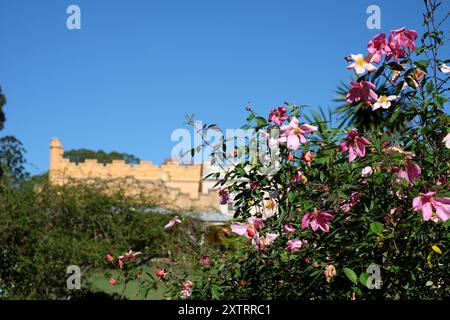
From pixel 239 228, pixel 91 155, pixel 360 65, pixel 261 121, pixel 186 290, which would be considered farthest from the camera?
pixel 91 155

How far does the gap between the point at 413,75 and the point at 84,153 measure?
59.1 metres

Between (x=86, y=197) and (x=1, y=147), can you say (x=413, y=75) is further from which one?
(x=1, y=147)

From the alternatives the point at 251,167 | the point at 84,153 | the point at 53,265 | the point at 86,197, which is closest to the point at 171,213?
the point at 86,197

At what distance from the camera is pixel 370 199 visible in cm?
254

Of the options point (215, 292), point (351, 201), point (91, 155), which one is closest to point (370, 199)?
point (351, 201)

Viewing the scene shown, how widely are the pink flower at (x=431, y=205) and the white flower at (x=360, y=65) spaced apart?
0.67 meters

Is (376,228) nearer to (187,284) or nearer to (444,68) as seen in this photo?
(444,68)

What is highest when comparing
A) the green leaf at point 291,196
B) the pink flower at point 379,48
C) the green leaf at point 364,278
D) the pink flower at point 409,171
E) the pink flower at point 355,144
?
the pink flower at point 379,48

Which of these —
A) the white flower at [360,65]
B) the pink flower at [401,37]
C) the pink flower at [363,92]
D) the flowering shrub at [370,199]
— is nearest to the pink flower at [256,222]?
the flowering shrub at [370,199]

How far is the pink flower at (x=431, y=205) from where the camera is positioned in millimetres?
2129

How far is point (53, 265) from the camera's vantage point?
8.94 m

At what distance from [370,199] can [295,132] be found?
0.46 m

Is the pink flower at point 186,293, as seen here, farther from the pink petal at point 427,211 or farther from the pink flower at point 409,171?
the pink petal at point 427,211

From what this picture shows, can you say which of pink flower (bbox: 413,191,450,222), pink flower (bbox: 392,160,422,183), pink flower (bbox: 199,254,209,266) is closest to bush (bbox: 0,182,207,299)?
pink flower (bbox: 199,254,209,266)
